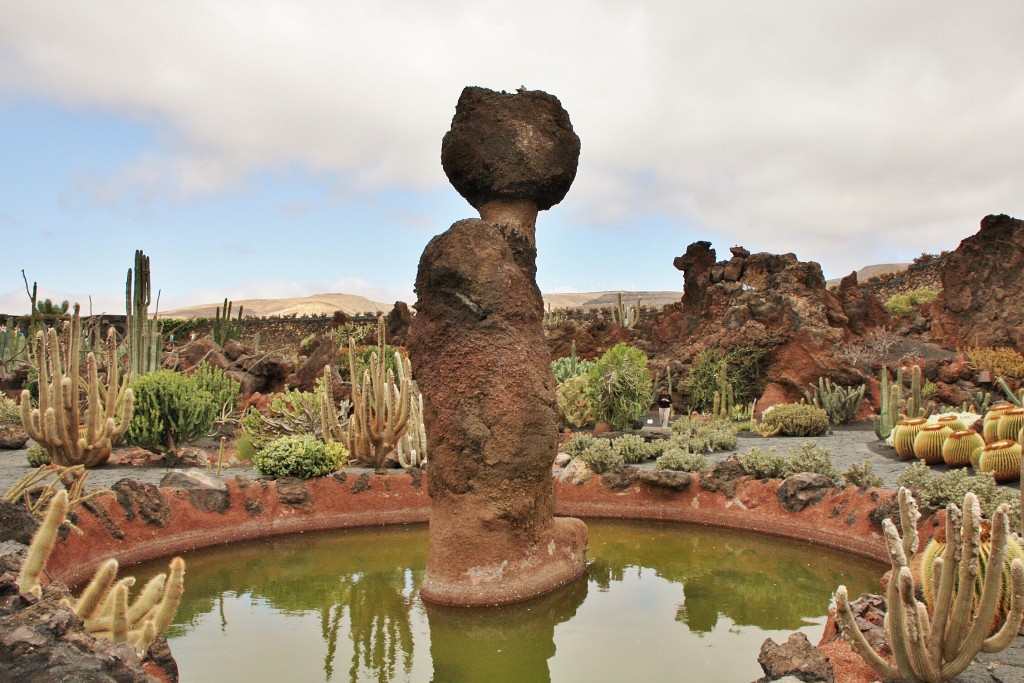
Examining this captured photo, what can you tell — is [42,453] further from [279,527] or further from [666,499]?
[666,499]

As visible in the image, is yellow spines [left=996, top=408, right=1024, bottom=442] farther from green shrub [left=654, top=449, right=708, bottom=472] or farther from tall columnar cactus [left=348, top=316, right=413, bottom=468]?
tall columnar cactus [left=348, top=316, right=413, bottom=468]

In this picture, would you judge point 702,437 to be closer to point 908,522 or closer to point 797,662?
point 797,662

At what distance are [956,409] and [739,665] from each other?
462 inches

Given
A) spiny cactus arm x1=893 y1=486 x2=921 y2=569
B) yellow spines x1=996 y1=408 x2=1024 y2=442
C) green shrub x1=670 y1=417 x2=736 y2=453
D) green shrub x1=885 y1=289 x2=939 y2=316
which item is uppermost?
green shrub x1=885 y1=289 x2=939 y2=316

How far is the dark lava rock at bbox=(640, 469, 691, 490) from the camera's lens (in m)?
8.84

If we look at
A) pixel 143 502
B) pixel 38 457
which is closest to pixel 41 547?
pixel 143 502

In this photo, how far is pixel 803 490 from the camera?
26.8 feet

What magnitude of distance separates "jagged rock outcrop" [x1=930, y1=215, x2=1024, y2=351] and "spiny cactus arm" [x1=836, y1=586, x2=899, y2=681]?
18.2 metres

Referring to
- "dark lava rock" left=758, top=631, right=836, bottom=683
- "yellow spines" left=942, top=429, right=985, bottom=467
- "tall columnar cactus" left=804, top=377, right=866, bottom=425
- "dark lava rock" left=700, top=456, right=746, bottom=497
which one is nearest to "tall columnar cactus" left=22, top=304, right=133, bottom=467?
"dark lava rock" left=700, top=456, right=746, bottom=497

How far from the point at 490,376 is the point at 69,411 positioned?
6824mm

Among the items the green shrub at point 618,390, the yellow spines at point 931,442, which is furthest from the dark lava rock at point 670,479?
the green shrub at point 618,390

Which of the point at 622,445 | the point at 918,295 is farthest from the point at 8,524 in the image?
the point at 918,295

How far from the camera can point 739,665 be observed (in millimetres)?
4840

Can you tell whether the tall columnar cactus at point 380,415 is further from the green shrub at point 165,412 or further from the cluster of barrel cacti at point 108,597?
the cluster of barrel cacti at point 108,597
